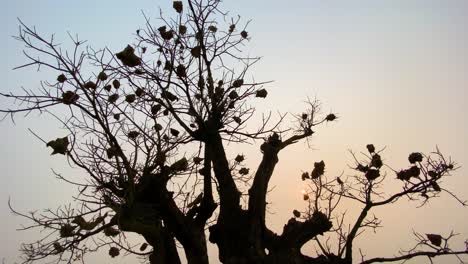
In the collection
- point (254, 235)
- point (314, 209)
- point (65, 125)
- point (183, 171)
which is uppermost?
point (65, 125)

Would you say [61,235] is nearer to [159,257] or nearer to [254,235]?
[159,257]

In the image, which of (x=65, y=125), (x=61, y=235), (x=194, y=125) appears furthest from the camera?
(x=194, y=125)

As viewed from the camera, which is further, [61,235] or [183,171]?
[183,171]

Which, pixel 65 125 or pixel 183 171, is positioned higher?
pixel 65 125

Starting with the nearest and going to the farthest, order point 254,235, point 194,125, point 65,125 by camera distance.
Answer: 1. point 65,125
2. point 254,235
3. point 194,125

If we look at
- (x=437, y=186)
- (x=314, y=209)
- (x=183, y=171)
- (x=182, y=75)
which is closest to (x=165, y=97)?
(x=182, y=75)

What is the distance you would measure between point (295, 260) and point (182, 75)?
3738 mm

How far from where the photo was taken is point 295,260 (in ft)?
25.2

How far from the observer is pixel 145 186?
24.8 feet

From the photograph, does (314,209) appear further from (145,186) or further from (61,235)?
(61,235)

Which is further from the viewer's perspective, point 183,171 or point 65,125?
point 183,171

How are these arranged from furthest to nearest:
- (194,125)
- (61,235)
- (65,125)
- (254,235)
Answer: (194,125) < (254,235) < (65,125) < (61,235)

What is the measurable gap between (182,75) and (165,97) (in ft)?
1.71

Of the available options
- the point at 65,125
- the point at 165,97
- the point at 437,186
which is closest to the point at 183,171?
the point at 165,97
